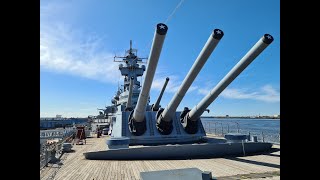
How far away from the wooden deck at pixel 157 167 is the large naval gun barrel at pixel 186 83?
2487 millimetres

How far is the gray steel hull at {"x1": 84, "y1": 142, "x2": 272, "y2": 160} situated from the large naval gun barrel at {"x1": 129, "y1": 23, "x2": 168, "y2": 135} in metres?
1.90

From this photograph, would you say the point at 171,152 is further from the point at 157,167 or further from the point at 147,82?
the point at 147,82

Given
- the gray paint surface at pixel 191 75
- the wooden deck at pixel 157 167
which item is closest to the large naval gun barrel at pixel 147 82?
the gray paint surface at pixel 191 75

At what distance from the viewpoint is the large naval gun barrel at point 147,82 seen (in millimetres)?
6981

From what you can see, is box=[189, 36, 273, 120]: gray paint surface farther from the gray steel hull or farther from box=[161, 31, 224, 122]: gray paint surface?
the gray steel hull

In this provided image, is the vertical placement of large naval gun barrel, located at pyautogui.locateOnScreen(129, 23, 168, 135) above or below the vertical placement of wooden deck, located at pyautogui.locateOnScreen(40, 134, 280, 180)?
above

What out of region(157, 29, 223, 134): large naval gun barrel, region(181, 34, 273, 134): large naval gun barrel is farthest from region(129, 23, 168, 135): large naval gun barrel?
region(181, 34, 273, 134): large naval gun barrel

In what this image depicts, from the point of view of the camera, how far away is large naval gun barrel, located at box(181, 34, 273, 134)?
7.73m

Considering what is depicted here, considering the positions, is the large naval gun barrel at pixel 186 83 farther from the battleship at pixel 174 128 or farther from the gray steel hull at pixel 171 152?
the gray steel hull at pixel 171 152

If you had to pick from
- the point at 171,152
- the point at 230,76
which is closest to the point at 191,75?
the point at 230,76

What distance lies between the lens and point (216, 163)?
7.82 metres
